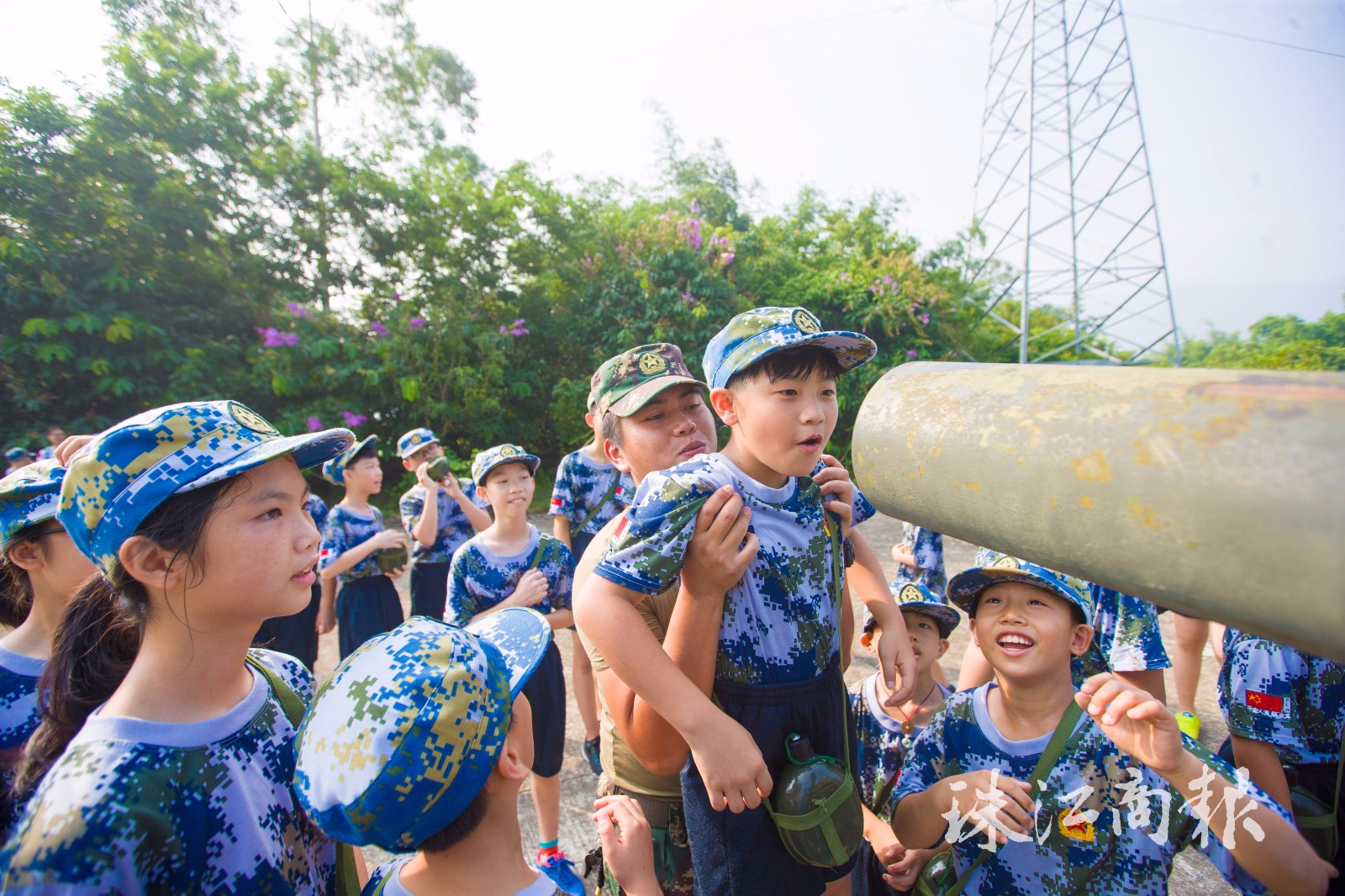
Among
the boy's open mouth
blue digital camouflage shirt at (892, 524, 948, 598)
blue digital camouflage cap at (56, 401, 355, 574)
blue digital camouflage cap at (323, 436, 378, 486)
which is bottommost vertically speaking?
blue digital camouflage shirt at (892, 524, 948, 598)

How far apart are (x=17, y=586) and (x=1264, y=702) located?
12.2 ft

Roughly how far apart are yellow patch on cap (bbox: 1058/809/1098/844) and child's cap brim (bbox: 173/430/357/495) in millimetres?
1915

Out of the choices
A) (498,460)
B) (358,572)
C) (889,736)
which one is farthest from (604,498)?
(889,736)

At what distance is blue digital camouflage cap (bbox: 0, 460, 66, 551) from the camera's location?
1.86m

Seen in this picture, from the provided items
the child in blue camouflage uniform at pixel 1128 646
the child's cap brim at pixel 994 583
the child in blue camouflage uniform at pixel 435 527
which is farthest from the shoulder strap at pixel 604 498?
the child's cap brim at pixel 994 583

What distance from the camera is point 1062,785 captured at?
1703mm

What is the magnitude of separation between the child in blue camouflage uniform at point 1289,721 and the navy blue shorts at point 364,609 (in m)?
3.93

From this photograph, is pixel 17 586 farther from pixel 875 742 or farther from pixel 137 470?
pixel 875 742

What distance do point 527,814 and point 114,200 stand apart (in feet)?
31.6

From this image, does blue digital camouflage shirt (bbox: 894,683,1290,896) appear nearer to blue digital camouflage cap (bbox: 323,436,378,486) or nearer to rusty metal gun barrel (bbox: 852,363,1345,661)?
rusty metal gun barrel (bbox: 852,363,1345,661)

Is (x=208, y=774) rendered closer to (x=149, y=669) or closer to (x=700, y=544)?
(x=149, y=669)

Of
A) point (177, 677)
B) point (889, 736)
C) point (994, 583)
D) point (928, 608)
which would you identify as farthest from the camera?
point (928, 608)

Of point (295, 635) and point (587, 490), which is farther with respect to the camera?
point (587, 490)

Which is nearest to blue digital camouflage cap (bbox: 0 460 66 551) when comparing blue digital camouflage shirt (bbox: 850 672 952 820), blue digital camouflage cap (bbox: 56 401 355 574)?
blue digital camouflage cap (bbox: 56 401 355 574)
